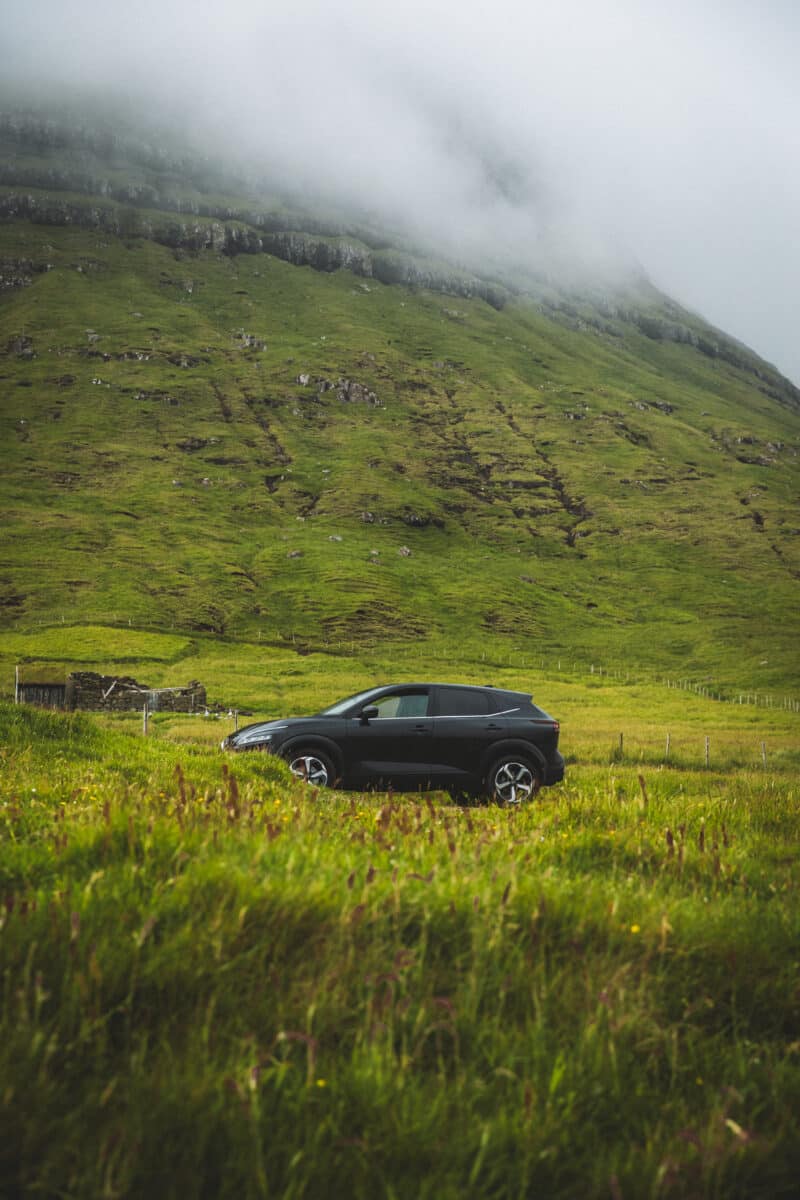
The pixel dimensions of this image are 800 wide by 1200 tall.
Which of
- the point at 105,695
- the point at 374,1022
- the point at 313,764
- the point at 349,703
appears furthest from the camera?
the point at 105,695

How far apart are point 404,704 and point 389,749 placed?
1.08 meters

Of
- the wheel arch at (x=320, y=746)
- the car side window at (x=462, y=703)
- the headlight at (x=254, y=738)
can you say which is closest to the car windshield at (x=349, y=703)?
the wheel arch at (x=320, y=746)

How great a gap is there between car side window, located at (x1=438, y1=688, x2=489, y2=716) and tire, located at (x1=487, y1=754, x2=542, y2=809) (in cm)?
113

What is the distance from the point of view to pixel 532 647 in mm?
121062

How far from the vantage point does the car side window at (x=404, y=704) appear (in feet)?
48.8

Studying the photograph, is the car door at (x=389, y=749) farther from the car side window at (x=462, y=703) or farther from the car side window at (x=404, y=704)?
the car side window at (x=462, y=703)

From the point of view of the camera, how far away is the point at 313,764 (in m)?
14.1

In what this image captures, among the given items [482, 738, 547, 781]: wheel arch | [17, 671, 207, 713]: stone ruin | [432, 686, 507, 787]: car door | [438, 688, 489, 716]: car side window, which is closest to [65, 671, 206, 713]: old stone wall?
[17, 671, 207, 713]: stone ruin

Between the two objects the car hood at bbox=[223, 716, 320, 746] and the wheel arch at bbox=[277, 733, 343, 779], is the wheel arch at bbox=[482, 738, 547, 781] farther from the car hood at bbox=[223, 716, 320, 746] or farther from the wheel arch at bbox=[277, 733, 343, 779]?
the car hood at bbox=[223, 716, 320, 746]

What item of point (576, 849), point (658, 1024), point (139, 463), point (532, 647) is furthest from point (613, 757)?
point (139, 463)

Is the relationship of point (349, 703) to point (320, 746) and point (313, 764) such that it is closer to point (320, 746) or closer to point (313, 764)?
point (320, 746)

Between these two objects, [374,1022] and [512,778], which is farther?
[512,778]

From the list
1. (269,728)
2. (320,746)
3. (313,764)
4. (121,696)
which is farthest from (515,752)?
(121,696)

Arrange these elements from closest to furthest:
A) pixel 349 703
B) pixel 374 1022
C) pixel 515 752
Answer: pixel 374 1022 → pixel 515 752 → pixel 349 703
